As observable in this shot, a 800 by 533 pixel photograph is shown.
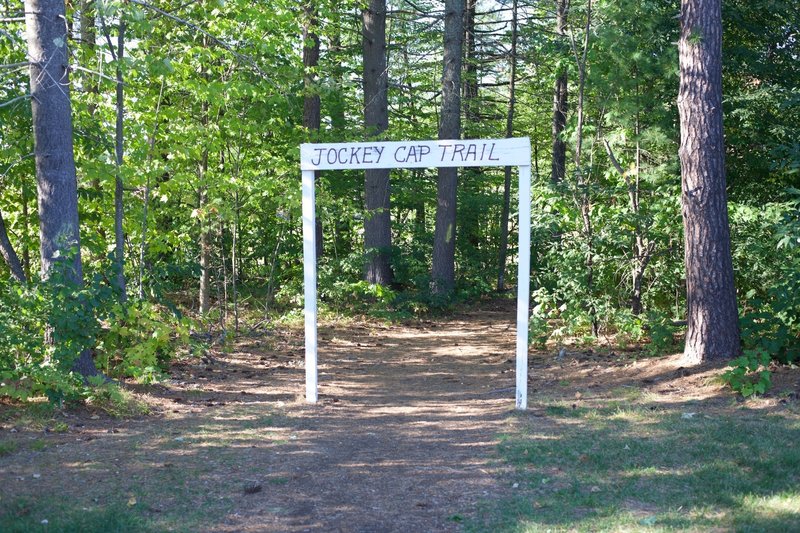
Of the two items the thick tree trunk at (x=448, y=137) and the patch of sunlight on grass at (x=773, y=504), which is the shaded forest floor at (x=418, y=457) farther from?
Result: the thick tree trunk at (x=448, y=137)

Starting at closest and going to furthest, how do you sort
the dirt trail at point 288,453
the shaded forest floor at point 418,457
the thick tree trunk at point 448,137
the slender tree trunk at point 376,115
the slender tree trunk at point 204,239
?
the shaded forest floor at point 418,457 < the dirt trail at point 288,453 < the slender tree trunk at point 204,239 < the thick tree trunk at point 448,137 < the slender tree trunk at point 376,115

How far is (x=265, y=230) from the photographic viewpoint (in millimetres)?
15555

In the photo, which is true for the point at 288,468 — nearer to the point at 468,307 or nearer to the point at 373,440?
the point at 373,440

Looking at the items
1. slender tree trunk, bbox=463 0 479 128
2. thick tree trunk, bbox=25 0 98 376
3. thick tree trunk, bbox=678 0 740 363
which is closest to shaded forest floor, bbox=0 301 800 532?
thick tree trunk, bbox=678 0 740 363

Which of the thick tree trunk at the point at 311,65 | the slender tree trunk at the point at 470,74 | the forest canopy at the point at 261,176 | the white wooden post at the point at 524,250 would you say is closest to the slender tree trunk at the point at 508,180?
the slender tree trunk at the point at 470,74

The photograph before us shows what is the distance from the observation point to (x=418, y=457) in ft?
19.4

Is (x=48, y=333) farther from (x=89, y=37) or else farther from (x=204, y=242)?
(x=89, y=37)

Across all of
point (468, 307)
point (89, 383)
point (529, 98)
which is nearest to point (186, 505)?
point (89, 383)

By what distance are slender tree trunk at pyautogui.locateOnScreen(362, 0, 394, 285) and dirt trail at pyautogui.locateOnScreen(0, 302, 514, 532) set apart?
607 cm

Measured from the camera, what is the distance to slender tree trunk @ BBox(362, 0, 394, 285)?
15773 millimetres

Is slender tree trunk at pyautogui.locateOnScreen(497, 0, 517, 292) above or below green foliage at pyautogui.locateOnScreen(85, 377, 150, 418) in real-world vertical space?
above

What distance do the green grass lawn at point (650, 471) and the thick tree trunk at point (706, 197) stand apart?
149 cm

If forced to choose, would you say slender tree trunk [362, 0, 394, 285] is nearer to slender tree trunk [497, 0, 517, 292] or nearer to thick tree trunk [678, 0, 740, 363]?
slender tree trunk [497, 0, 517, 292]

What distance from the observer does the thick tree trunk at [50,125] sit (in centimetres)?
722
